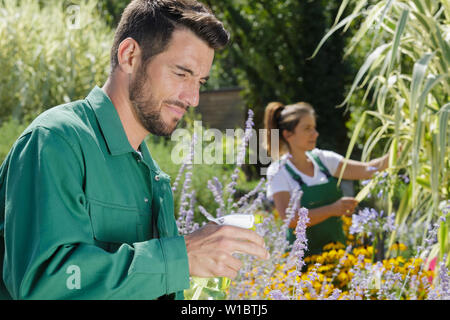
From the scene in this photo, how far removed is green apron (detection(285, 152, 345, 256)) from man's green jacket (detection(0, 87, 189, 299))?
95.4 inches

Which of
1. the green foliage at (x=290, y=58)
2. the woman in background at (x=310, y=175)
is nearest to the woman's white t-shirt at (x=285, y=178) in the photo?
the woman in background at (x=310, y=175)

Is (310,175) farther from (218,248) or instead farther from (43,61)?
(43,61)

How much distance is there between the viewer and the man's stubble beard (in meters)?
1.15

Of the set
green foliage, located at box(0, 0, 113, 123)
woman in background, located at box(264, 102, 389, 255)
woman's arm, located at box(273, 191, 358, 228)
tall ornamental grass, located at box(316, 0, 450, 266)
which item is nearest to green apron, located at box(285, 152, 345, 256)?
woman in background, located at box(264, 102, 389, 255)

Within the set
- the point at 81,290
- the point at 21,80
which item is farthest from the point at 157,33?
the point at 21,80

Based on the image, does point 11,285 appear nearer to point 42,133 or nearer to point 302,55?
point 42,133

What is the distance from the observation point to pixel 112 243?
3.35 ft

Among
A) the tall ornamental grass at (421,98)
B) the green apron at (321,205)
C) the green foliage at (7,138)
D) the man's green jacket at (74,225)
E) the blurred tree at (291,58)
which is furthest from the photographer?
the blurred tree at (291,58)

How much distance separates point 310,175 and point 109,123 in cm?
252

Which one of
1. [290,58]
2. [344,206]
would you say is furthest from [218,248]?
[290,58]

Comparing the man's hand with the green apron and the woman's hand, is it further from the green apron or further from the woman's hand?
the green apron

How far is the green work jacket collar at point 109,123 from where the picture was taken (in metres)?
1.10

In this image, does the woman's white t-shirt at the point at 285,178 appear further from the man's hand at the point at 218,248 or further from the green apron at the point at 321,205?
the man's hand at the point at 218,248

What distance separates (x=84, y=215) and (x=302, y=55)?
8704mm
